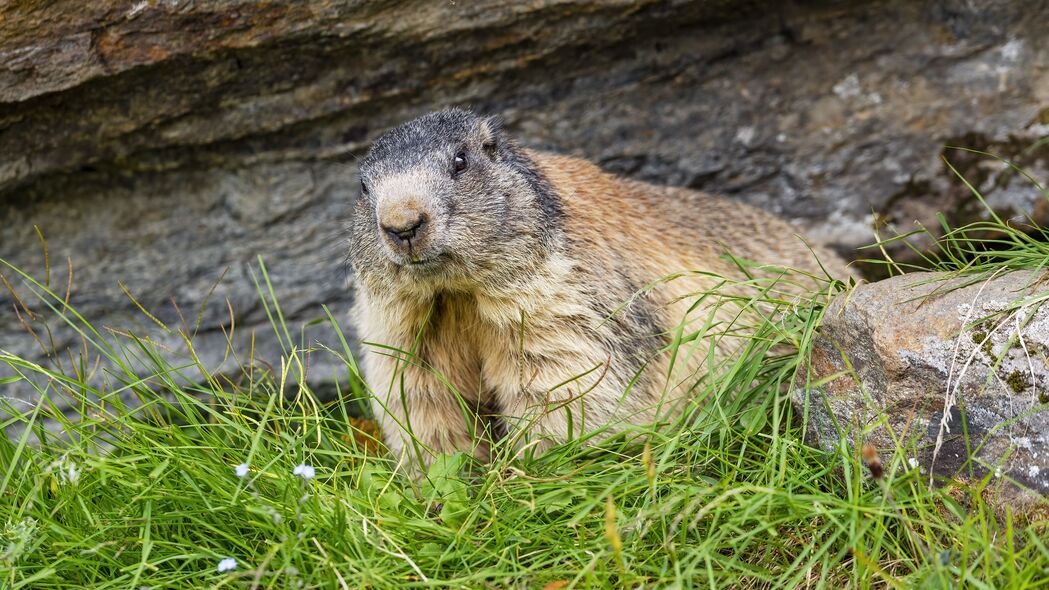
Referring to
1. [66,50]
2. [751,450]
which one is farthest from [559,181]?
[66,50]

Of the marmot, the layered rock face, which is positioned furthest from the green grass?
the layered rock face

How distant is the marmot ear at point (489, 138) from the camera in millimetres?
5211

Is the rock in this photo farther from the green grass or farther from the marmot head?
the marmot head

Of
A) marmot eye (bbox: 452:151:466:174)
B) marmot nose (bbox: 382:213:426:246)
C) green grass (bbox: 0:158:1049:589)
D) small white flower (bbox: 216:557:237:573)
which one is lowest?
green grass (bbox: 0:158:1049:589)

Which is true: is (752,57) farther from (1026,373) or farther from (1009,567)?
(1009,567)

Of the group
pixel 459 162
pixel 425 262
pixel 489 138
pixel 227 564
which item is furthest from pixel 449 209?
pixel 227 564

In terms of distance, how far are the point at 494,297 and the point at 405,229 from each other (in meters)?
0.65

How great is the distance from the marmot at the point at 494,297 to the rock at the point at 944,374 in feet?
1.93

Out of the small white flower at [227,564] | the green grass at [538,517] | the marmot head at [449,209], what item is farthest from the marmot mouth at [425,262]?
the small white flower at [227,564]

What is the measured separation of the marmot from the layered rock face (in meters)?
1.14

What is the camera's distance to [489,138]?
5234 millimetres

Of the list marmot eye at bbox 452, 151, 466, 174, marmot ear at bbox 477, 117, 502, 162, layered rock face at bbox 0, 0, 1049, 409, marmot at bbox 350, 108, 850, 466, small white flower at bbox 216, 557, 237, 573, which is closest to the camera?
small white flower at bbox 216, 557, 237, 573

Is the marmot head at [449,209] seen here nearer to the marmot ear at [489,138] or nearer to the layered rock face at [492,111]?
the marmot ear at [489,138]

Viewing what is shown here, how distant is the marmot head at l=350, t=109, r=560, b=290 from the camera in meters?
4.59
